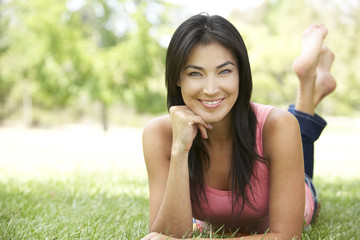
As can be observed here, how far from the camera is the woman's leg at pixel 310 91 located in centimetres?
330

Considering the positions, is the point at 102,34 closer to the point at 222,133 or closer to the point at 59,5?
the point at 59,5

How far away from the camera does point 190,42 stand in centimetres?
207

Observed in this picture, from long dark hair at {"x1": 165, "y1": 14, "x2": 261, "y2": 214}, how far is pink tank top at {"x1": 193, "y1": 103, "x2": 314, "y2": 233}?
36mm

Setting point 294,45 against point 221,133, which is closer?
point 221,133

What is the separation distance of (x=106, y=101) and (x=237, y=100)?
15.1 meters

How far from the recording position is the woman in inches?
82.5

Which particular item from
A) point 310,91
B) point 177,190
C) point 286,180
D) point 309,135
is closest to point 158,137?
point 177,190

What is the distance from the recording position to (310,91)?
344cm

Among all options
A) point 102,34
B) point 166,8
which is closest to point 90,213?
point 102,34

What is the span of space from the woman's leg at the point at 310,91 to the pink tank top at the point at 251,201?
100 centimetres

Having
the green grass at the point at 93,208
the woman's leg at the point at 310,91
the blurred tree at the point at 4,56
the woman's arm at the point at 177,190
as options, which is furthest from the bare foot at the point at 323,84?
the blurred tree at the point at 4,56

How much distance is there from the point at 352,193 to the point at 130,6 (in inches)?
623

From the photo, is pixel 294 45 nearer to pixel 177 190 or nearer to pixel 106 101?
pixel 106 101

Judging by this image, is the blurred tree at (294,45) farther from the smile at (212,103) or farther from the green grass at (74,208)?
the smile at (212,103)
